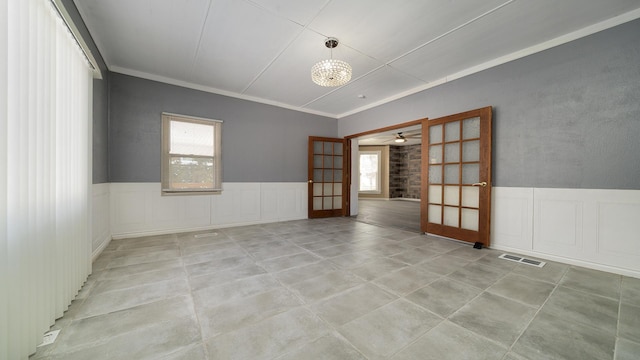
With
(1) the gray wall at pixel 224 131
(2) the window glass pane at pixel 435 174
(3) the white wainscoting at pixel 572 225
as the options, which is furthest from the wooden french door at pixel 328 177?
(3) the white wainscoting at pixel 572 225

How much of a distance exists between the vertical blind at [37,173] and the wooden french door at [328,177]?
4095 mm

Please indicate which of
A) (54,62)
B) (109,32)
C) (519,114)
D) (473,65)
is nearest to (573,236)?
(519,114)

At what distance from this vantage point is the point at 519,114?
3004 millimetres

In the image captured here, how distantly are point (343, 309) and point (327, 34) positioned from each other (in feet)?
9.56

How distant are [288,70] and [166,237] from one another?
3432 mm

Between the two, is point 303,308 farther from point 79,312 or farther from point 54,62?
point 54,62

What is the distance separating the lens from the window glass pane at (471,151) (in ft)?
11.0

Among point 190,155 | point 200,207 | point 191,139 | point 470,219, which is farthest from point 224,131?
point 470,219

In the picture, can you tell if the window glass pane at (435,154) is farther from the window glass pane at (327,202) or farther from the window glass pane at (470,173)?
the window glass pane at (327,202)

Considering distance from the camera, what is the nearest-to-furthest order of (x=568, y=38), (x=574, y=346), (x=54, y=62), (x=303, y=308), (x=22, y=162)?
1. (x=22, y=162)
2. (x=574, y=346)
3. (x=54, y=62)
4. (x=303, y=308)
5. (x=568, y=38)

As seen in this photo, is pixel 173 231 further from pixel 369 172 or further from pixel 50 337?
pixel 369 172

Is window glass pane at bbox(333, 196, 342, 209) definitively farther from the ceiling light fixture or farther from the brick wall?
the brick wall

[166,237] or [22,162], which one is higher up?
[22,162]

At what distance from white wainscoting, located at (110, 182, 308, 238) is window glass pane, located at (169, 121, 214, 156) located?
0.74 meters
